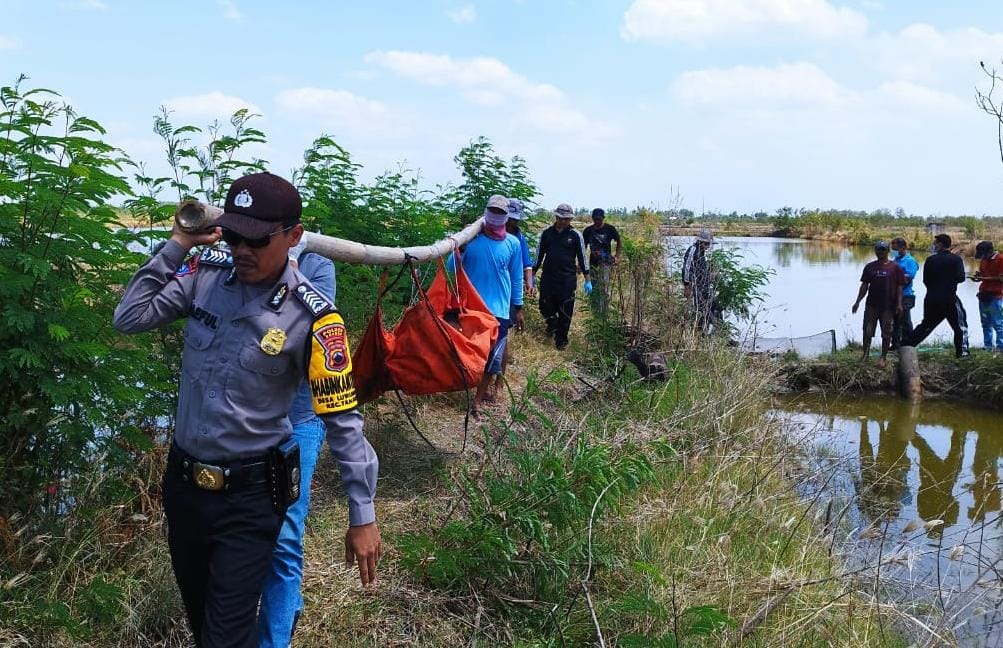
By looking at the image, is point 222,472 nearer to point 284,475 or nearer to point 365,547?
point 284,475

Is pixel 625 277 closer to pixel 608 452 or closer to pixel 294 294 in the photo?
pixel 608 452

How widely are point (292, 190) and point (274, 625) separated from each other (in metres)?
1.35

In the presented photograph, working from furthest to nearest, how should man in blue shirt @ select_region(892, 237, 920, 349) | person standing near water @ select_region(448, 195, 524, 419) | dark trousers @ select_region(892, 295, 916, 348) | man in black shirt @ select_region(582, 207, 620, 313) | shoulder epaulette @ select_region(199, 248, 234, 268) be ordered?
man in blue shirt @ select_region(892, 237, 920, 349)
dark trousers @ select_region(892, 295, 916, 348)
man in black shirt @ select_region(582, 207, 620, 313)
person standing near water @ select_region(448, 195, 524, 419)
shoulder epaulette @ select_region(199, 248, 234, 268)

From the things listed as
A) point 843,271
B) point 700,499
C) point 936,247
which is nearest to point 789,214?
point 843,271

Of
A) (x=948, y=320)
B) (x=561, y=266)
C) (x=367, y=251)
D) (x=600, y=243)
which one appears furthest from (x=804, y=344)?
(x=367, y=251)

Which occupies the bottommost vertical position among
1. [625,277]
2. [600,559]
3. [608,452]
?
[600,559]

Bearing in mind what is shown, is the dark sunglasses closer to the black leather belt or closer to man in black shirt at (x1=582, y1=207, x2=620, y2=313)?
the black leather belt

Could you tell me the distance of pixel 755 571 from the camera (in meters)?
3.87

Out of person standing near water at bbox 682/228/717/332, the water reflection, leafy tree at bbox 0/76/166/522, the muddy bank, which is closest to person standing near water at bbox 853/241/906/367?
the muddy bank

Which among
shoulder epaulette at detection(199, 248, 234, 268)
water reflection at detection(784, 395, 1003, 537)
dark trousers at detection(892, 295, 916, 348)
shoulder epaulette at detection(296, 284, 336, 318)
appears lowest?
water reflection at detection(784, 395, 1003, 537)

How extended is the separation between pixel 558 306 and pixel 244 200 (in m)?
7.37

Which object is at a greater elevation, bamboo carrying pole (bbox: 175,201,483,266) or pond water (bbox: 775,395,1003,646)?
bamboo carrying pole (bbox: 175,201,483,266)

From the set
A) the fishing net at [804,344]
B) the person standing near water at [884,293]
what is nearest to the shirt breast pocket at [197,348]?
the fishing net at [804,344]

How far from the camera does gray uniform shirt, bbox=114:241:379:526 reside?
6.84 feet
